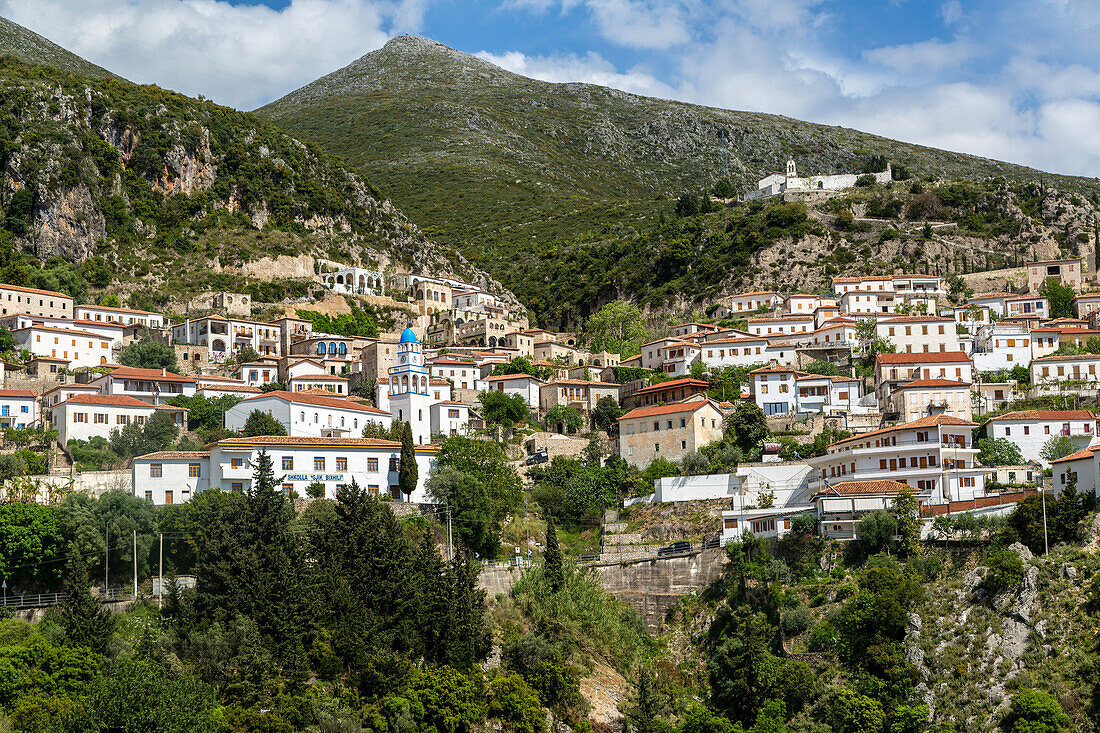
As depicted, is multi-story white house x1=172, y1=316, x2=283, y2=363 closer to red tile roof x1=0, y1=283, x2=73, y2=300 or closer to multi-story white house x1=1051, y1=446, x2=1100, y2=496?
red tile roof x1=0, y1=283, x2=73, y2=300

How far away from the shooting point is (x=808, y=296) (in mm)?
107312

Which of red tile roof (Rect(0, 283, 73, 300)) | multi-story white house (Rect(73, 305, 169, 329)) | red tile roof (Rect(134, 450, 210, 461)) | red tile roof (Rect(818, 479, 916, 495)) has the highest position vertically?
red tile roof (Rect(0, 283, 73, 300))

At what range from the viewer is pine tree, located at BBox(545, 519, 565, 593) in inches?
2418

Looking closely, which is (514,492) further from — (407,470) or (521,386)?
(521,386)

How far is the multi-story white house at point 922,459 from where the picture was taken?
6425cm

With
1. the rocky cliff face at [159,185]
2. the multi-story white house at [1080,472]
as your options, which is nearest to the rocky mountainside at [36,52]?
the rocky cliff face at [159,185]

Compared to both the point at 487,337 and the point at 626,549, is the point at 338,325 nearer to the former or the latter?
the point at 487,337

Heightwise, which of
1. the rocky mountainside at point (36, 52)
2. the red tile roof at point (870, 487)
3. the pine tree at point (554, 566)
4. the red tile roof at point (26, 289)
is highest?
the rocky mountainside at point (36, 52)

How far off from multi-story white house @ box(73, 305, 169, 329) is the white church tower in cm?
2995

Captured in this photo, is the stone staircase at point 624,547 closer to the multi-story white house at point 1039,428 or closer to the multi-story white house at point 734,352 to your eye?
the multi-story white house at point 1039,428

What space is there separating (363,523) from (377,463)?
1010 centimetres

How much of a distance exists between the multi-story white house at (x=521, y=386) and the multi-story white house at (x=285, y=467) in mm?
20660

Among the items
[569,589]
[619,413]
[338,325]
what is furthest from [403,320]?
[569,589]

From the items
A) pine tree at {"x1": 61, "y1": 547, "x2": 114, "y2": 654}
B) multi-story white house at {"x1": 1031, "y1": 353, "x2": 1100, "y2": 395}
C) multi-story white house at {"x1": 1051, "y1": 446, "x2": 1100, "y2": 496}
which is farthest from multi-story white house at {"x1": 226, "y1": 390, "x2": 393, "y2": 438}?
multi-story white house at {"x1": 1031, "y1": 353, "x2": 1100, "y2": 395}
